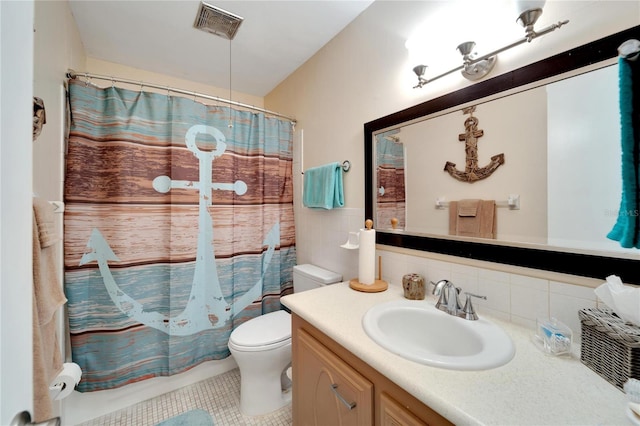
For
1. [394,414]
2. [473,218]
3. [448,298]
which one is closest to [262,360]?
[394,414]

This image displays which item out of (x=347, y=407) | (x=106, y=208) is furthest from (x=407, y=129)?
(x=106, y=208)

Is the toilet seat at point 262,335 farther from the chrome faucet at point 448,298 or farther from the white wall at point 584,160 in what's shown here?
the white wall at point 584,160

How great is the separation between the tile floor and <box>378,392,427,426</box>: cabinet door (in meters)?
1.04

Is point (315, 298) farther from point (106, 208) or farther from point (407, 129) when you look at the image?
point (106, 208)

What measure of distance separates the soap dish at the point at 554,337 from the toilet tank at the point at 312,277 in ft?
3.45

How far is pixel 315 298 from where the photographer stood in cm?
118

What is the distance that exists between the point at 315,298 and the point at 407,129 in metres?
0.97

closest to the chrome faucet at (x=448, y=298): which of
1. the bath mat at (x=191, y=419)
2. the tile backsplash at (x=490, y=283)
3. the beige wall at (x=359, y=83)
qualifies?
the tile backsplash at (x=490, y=283)

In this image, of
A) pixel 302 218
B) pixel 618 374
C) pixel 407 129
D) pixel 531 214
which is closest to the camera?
pixel 618 374

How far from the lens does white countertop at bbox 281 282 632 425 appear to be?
0.53 m

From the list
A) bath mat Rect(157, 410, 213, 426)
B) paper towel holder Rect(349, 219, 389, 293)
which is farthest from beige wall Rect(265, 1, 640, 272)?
bath mat Rect(157, 410, 213, 426)

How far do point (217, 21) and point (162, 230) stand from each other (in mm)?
1401

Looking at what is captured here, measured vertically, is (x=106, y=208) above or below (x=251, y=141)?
below
